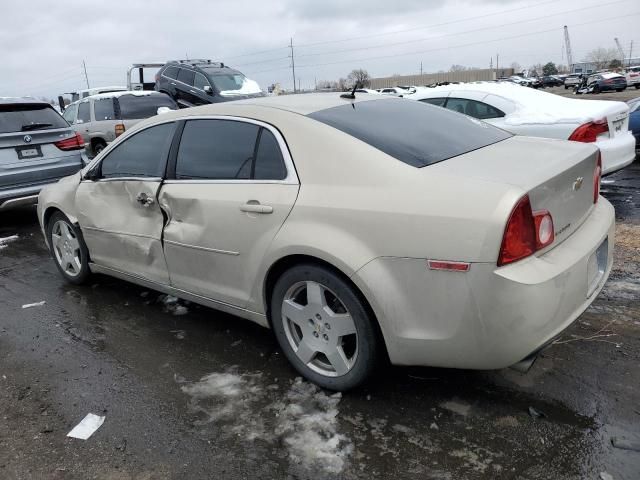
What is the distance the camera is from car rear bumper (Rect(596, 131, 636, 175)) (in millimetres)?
5941

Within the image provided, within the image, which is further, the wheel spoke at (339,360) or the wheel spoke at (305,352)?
the wheel spoke at (305,352)

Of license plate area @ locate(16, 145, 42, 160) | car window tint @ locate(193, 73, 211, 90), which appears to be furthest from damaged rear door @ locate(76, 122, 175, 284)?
car window tint @ locate(193, 73, 211, 90)

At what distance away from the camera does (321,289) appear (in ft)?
9.22

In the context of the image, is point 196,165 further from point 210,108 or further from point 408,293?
point 408,293

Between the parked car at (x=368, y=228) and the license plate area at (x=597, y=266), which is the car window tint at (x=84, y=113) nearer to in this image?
the parked car at (x=368, y=228)

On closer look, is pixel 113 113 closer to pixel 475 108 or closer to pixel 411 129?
pixel 475 108

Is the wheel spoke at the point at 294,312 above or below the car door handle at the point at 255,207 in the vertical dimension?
below

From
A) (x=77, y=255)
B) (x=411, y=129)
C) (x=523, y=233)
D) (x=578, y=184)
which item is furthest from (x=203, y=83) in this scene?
(x=523, y=233)

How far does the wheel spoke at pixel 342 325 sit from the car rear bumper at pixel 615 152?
452 cm

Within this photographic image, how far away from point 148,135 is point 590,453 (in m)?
3.44

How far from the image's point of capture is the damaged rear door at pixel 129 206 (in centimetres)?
374

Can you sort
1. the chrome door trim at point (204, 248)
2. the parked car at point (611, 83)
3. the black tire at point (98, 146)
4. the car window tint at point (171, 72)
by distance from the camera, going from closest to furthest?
the chrome door trim at point (204, 248) < the black tire at point (98, 146) < the car window tint at point (171, 72) < the parked car at point (611, 83)

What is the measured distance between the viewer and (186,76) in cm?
1588

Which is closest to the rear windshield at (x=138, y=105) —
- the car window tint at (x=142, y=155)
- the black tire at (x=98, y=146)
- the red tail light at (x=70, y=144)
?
the black tire at (x=98, y=146)
